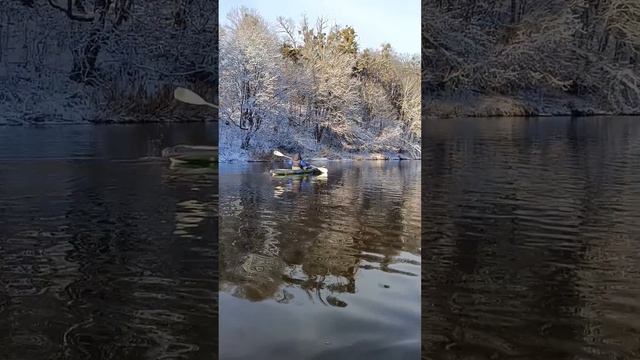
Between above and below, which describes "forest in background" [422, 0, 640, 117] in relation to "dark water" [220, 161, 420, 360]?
above

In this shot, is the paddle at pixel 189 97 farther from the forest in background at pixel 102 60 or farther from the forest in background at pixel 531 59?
the forest in background at pixel 531 59

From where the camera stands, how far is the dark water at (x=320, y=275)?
11.3 ft

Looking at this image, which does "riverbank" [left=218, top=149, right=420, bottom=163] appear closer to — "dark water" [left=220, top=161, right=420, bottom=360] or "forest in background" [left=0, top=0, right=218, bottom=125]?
"forest in background" [left=0, top=0, right=218, bottom=125]

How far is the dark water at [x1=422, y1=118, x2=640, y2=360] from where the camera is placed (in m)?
3.37

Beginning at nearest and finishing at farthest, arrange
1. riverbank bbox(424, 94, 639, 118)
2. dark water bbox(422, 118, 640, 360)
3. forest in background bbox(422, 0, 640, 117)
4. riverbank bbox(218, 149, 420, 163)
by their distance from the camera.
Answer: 1. dark water bbox(422, 118, 640, 360)
2. riverbank bbox(218, 149, 420, 163)
3. forest in background bbox(422, 0, 640, 117)
4. riverbank bbox(424, 94, 639, 118)

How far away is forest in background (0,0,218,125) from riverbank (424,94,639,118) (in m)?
5.92

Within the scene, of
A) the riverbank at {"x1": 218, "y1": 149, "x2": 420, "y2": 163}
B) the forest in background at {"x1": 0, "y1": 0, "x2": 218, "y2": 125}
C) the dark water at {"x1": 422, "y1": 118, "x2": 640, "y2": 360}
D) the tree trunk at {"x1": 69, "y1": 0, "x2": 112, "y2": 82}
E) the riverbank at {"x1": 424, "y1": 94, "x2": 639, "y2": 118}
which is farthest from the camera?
the riverbank at {"x1": 424, "y1": 94, "x2": 639, "y2": 118}

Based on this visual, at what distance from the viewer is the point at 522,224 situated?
21.7ft

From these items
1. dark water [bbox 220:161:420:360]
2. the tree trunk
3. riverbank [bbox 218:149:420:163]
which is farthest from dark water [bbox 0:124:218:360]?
the tree trunk

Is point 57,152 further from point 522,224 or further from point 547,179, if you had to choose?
point 522,224

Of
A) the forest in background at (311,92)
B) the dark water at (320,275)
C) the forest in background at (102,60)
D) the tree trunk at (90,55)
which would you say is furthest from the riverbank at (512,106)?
the dark water at (320,275)

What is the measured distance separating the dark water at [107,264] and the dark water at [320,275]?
196 mm

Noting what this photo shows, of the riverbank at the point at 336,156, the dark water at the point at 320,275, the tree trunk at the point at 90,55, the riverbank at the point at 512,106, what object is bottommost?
the dark water at the point at 320,275

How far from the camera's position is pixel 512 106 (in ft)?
61.7
